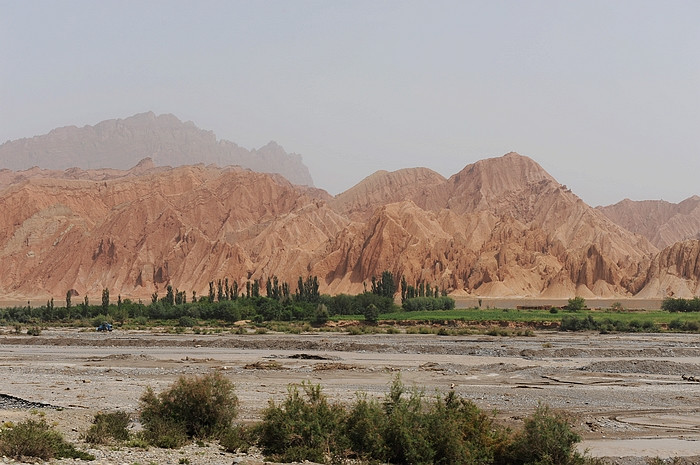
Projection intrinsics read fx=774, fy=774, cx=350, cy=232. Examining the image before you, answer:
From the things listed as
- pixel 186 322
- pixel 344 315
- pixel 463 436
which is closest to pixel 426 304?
pixel 344 315

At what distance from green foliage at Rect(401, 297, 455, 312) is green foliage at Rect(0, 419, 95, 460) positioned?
8213 cm

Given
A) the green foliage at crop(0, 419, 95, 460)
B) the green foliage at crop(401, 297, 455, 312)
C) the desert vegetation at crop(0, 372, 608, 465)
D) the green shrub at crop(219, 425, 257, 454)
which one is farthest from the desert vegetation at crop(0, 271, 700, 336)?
the green foliage at crop(0, 419, 95, 460)

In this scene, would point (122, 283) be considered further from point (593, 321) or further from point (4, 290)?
point (593, 321)

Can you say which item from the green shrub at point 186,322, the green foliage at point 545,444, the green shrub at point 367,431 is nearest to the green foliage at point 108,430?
the green shrub at point 367,431

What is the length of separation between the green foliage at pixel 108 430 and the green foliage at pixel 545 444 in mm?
8696

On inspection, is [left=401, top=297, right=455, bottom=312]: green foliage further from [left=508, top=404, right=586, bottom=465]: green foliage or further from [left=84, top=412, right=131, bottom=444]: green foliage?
[left=508, top=404, right=586, bottom=465]: green foliage

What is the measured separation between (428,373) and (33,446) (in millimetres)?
22942

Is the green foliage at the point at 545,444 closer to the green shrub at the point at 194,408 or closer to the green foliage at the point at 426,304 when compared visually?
the green shrub at the point at 194,408

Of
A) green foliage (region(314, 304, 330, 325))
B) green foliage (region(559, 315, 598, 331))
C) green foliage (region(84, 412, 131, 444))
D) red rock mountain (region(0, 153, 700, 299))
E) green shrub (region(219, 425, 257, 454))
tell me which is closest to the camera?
green foliage (region(84, 412, 131, 444))

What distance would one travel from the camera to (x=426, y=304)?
97.6 m

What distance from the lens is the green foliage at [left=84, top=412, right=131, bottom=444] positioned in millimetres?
16828

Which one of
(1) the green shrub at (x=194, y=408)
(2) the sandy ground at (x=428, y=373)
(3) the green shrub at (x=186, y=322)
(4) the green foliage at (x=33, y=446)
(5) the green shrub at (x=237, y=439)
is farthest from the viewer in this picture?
(3) the green shrub at (x=186, y=322)

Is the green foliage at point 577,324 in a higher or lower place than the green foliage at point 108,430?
lower

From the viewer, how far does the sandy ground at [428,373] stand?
2202cm
